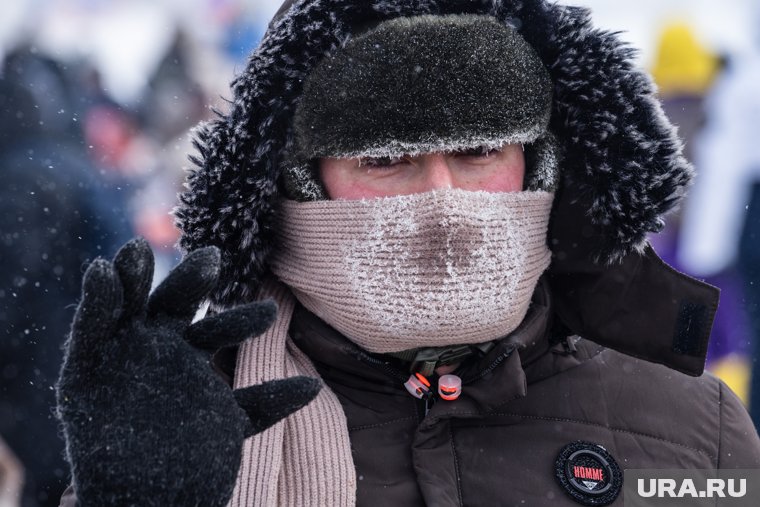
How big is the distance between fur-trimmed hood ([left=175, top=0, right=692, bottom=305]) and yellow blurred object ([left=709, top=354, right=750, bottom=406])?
252 centimetres

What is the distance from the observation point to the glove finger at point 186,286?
1.19 m

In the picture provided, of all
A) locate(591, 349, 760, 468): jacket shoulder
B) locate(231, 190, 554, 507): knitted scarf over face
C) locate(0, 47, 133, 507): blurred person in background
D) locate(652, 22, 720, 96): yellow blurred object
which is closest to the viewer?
locate(231, 190, 554, 507): knitted scarf over face

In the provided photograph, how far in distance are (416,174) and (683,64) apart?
3.41 metres

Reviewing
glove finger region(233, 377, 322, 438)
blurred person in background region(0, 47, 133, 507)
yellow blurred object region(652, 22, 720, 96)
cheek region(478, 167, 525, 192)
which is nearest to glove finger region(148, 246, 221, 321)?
glove finger region(233, 377, 322, 438)

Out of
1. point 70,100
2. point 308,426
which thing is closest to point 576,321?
point 308,426

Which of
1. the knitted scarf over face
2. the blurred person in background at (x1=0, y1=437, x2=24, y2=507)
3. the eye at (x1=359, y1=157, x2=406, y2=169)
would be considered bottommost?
the blurred person in background at (x1=0, y1=437, x2=24, y2=507)

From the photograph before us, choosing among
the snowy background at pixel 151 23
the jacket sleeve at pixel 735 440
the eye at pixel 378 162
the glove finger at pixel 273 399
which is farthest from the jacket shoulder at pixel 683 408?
the snowy background at pixel 151 23

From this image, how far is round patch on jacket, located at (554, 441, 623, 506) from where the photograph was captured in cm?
154

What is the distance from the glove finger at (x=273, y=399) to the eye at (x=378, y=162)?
59 cm

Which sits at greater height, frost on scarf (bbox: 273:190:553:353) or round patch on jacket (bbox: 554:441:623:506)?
frost on scarf (bbox: 273:190:553:353)

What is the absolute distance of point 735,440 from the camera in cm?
173

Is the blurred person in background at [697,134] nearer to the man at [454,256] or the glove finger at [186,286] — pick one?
the man at [454,256]

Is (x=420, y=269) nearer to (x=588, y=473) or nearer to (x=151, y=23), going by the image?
(x=588, y=473)

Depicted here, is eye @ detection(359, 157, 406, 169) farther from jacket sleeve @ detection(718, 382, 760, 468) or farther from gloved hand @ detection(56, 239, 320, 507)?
jacket sleeve @ detection(718, 382, 760, 468)
